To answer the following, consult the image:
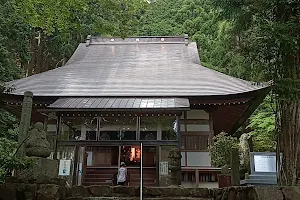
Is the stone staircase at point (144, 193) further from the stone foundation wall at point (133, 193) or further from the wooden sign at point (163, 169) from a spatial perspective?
the wooden sign at point (163, 169)

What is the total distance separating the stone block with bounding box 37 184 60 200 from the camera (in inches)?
169

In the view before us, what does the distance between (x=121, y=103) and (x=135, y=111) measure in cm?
67

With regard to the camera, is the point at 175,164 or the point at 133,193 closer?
the point at 133,193

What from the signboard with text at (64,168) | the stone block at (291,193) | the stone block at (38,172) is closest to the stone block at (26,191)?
the stone block at (38,172)

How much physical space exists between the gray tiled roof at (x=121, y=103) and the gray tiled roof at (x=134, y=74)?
1.22 ft

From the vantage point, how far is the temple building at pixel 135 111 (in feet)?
29.2

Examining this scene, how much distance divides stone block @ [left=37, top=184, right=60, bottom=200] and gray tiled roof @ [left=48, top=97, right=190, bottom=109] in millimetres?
4586

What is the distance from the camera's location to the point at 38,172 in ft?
15.5

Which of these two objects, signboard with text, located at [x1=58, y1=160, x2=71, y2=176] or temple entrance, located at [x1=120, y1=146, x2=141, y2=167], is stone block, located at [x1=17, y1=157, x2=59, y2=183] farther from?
temple entrance, located at [x1=120, y1=146, x2=141, y2=167]

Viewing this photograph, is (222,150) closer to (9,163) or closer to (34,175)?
(34,175)

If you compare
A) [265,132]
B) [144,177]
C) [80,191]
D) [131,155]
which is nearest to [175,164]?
[144,177]

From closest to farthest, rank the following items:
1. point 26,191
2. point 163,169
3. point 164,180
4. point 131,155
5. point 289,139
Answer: point 289,139 < point 26,191 < point 164,180 < point 163,169 < point 131,155

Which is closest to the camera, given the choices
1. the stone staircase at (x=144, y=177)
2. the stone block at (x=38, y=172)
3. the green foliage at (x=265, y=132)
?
the stone block at (x=38, y=172)

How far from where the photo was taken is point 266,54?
4.39 meters
